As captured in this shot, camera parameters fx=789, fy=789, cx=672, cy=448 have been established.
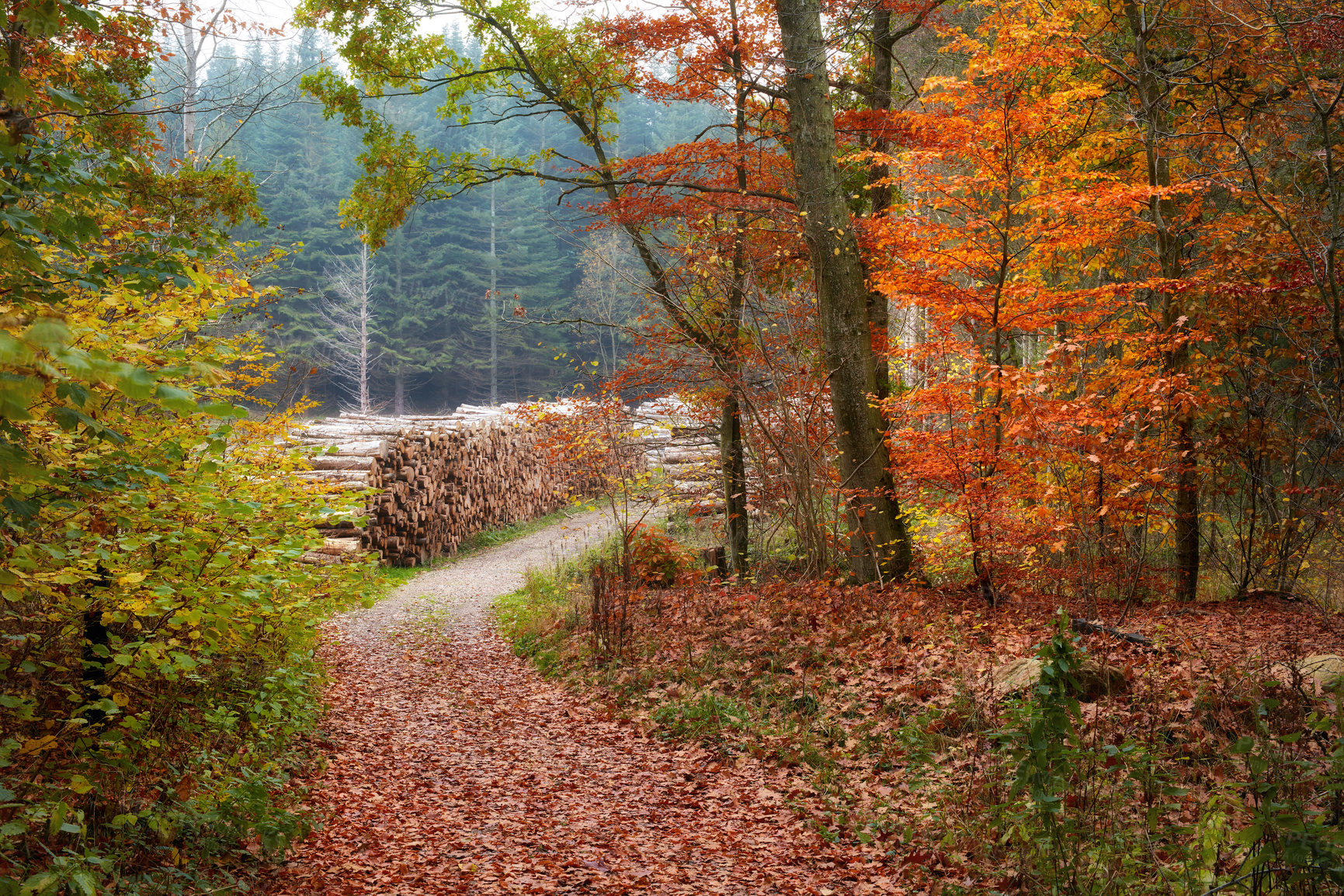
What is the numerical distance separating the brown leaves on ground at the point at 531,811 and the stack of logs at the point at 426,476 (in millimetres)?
5181

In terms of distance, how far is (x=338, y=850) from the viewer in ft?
13.4

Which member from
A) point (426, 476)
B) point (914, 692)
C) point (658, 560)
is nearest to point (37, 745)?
point (914, 692)

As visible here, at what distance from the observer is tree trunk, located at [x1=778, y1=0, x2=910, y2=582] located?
8.32 m

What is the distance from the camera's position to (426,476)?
15.2 m

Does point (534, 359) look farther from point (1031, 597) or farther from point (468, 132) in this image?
point (1031, 597)

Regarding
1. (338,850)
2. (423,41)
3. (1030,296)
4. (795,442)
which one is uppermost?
(423,41)

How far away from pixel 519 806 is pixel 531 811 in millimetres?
133

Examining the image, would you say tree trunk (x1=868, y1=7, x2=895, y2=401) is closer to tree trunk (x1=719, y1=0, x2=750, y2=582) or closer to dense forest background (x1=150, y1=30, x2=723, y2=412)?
tree trunk (x1=719, y1=0, x2=750, y2=582)

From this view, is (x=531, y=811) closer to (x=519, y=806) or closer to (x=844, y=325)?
(x=519, y=806)

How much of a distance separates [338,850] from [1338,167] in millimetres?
9695

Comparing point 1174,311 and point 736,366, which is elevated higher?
point 1174,311

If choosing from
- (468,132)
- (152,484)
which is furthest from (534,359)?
(152,484)

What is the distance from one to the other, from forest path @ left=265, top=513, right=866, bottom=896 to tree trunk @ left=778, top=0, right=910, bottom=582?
356 centimetres

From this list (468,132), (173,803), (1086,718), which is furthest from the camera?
(468,132)
